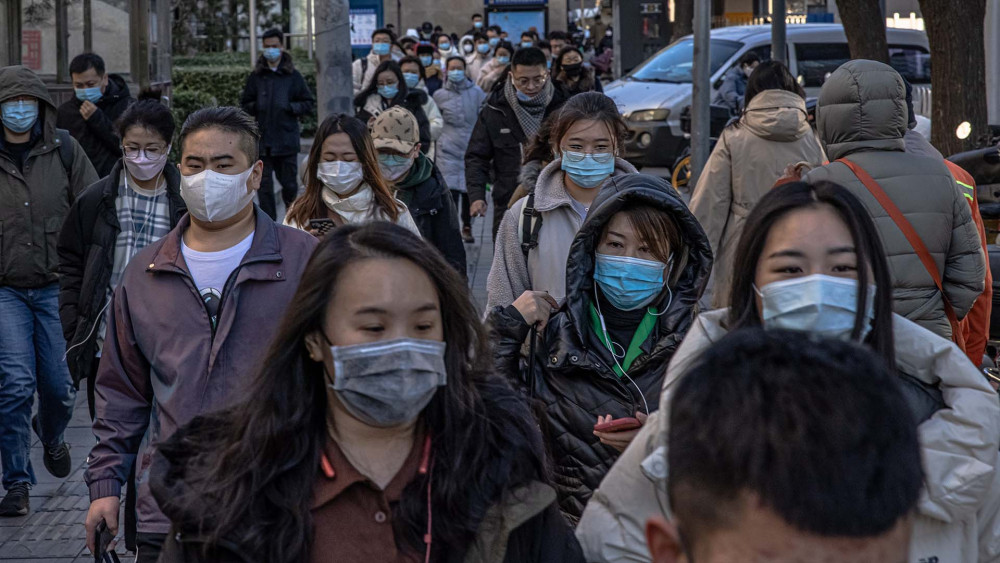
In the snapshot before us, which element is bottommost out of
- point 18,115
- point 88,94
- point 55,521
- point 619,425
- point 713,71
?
point 55,521

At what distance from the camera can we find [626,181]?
4.06m

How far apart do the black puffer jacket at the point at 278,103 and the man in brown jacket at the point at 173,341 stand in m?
9.45

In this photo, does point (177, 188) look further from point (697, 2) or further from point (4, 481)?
point (697, 2)

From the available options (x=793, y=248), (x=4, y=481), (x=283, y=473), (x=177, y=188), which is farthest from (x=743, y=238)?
(x=4, y=481)

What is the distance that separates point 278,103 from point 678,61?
8253 mm

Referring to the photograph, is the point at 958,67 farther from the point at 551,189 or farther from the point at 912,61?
the point at 912,61

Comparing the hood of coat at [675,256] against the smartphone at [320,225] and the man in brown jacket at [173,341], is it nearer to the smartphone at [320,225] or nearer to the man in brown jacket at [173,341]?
the man in brown jacket at [173,341]

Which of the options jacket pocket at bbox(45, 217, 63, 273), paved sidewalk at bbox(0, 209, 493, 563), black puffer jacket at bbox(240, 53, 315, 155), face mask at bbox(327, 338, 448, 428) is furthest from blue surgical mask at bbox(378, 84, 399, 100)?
face mask at bbox(327, 338, 448, 428)

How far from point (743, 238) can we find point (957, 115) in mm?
8932

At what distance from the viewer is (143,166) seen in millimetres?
5441

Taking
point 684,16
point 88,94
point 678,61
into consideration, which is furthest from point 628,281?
point 684,16

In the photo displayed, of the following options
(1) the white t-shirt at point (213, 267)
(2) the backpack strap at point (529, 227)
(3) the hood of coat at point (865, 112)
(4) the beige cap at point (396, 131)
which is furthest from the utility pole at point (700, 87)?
(1) the white t-shirt at point (213, 267)

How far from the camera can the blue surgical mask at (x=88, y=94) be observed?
30.3ft

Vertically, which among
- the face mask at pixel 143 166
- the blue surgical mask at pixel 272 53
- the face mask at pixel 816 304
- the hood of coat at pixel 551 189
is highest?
the blue surgical mask at pixel 272 53
